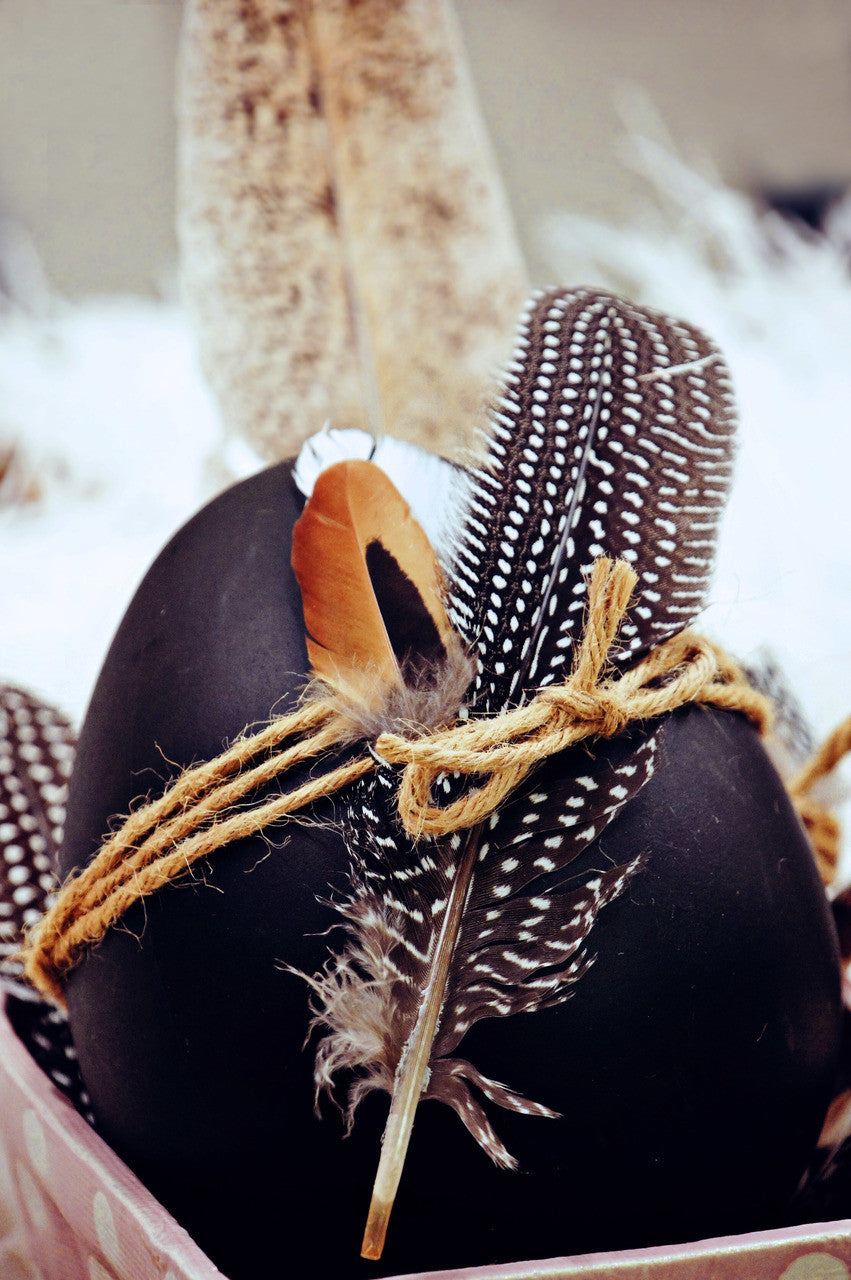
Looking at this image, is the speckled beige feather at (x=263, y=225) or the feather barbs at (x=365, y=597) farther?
the speckled beige feather at (x=263, y=225)

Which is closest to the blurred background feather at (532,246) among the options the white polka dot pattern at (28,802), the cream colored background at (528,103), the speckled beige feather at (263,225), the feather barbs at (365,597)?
the cream colored background at (528,103)

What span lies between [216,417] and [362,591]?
3.18ft

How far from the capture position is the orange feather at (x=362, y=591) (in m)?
0.53

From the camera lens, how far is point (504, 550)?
548 mm

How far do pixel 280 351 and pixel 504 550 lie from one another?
0.74 metres

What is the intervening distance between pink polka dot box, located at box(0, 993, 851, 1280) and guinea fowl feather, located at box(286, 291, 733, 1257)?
0.09 meters

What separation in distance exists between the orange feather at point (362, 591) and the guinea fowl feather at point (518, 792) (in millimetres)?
24

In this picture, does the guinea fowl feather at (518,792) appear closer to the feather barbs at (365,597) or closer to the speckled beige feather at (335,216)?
the feather barbs at (365,597)

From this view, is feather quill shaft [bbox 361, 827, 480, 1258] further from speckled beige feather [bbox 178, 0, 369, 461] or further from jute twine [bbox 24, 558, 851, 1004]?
speckled beige feather [bbox 178, 0, 369, 461]

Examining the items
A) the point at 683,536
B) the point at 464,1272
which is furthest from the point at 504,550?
the point at 464,1272

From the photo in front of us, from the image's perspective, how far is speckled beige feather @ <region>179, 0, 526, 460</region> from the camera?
113 centimetres

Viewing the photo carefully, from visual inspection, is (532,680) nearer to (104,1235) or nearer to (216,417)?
(104,1235)

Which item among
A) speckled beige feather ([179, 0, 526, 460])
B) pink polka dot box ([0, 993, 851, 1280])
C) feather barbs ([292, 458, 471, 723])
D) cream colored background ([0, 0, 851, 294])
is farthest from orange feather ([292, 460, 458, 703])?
cream colored background ([0, 0, 851, 294])

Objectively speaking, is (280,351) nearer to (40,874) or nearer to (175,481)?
(175,481)
